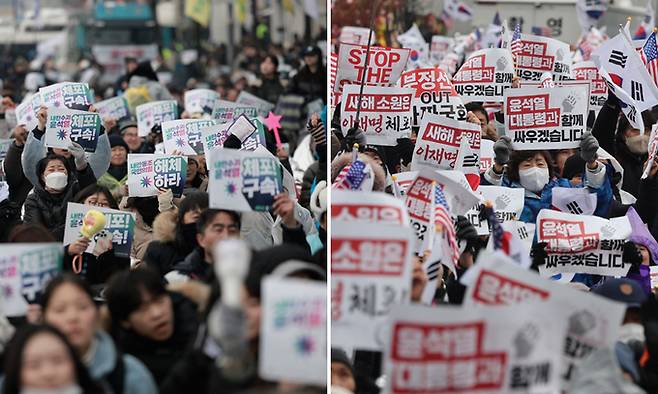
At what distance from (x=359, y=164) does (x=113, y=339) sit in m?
2.51

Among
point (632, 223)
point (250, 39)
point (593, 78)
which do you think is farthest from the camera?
point (250, 39)

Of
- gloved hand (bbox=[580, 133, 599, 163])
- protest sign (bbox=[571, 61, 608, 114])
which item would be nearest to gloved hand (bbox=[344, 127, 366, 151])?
gloved hand (bbox=[580, 133, 599, 163])

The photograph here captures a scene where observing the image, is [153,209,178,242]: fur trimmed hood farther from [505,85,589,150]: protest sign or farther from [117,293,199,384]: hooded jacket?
[505,85,589,150]: protest sign

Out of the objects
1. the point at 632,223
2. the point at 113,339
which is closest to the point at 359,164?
the point at 632,223

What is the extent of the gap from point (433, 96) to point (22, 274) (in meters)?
5.33

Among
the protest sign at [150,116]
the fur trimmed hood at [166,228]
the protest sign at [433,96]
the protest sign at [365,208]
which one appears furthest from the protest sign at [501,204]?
the protest sign at [150,116]

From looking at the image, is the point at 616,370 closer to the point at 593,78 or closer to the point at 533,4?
the point at 593,78

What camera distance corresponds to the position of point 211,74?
135 feet

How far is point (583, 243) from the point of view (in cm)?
952

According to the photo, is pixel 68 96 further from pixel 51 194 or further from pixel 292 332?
pixel 292 332

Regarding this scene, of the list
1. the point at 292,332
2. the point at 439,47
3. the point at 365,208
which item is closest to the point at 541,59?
the point at 365,208

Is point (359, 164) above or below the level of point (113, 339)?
above

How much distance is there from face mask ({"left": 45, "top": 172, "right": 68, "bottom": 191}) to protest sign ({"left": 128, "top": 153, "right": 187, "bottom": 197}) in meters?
0.48

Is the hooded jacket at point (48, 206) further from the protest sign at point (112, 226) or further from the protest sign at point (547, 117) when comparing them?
the protest sign at point (547, 117)
